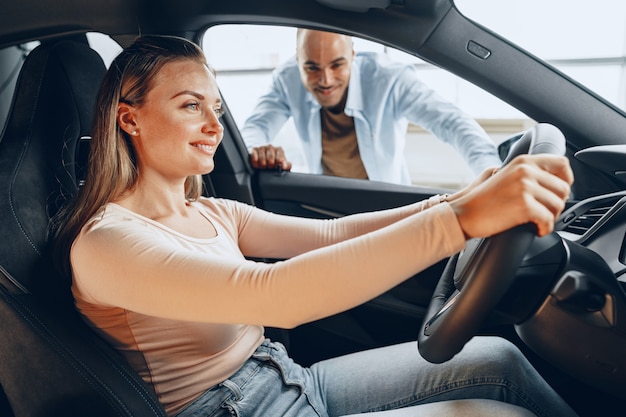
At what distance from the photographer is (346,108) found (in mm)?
2090

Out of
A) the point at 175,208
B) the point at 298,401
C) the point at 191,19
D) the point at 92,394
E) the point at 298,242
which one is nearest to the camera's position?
the point at 92,394

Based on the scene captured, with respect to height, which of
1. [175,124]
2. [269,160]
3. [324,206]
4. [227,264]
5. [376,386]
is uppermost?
[175,124]

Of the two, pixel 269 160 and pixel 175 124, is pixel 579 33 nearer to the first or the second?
pixel 269 160

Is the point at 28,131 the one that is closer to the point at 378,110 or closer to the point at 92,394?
the point at 92,394

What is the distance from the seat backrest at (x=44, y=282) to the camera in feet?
3.09

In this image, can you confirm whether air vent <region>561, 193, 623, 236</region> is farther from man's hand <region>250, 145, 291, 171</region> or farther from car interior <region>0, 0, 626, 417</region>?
man's hand <region>250, 145, 291, 171</region>

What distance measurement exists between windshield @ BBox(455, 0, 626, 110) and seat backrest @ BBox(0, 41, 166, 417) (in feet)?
10.00

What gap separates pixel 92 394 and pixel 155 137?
0.45 m

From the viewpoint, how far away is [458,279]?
3.38ft

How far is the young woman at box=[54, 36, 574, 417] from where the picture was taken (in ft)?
2.56

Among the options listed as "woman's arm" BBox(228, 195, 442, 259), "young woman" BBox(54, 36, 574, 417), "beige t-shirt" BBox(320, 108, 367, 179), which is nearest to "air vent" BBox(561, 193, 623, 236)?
"young woman" BBox(54, 36, 574, 417)

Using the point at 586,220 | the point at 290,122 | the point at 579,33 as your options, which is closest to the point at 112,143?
the point at 586,220

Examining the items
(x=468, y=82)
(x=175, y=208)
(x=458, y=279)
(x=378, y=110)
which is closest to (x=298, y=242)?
(x=175, y=208)

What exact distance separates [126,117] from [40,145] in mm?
165
